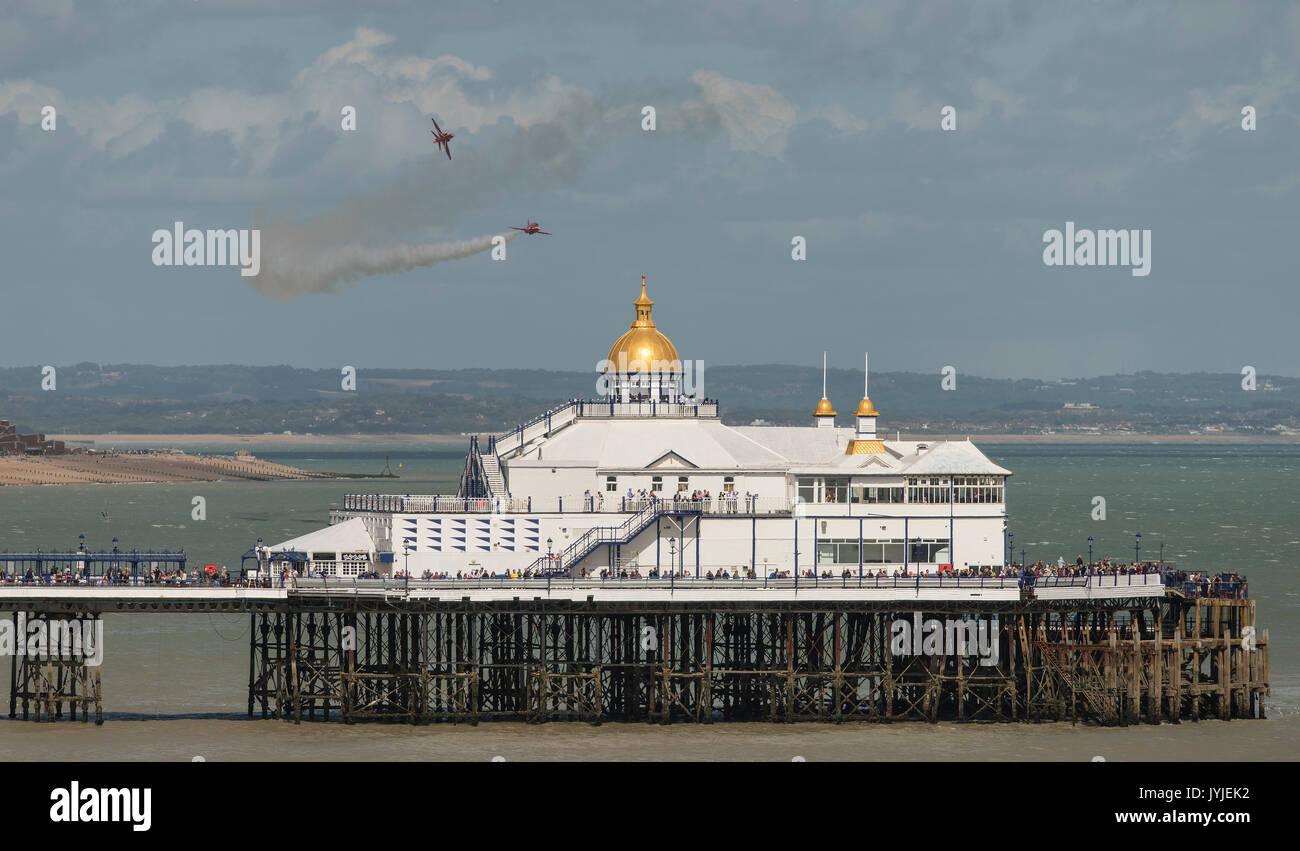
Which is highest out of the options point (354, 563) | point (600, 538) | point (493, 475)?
point (493, 475)

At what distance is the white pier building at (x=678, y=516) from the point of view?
8156cm

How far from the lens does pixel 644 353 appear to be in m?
89.7

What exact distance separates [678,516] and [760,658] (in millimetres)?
6152

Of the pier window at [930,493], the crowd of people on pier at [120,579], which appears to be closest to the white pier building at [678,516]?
the pier window at [930,493]

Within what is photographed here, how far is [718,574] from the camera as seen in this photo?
8019 centimetres

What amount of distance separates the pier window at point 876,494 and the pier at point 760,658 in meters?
5.03

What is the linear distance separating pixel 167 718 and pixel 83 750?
24.1ft

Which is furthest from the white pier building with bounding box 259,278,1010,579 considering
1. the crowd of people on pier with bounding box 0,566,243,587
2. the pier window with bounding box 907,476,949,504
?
the crowd of people on pier with bounding box 0,566,243,587

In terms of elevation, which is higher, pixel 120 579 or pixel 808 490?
pixel 808 490

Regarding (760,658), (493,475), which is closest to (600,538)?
(493,475)

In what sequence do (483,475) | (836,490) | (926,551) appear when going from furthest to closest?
(483,475)
(836,490)
(926,551)

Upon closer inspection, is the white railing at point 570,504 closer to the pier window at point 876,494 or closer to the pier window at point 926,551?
the pier window at point 876,494

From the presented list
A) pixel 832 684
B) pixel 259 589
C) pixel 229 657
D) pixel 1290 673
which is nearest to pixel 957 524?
pixel 832 684

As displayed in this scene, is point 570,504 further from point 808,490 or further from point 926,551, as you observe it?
point 926,551
